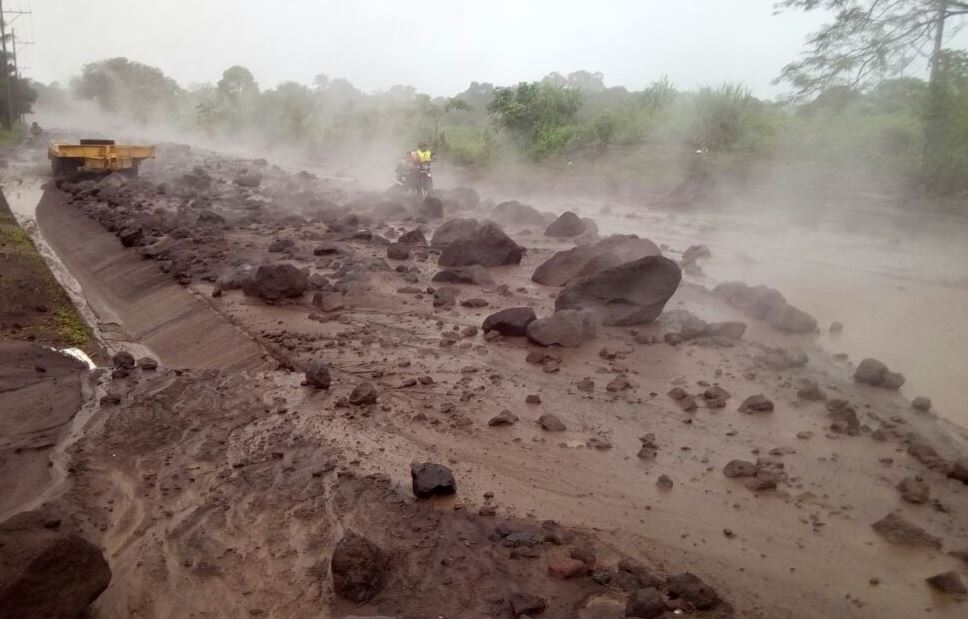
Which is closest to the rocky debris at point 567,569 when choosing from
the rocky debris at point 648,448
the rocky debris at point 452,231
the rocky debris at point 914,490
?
the rocky debris at point 648,448

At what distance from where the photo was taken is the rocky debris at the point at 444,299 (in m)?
10.4

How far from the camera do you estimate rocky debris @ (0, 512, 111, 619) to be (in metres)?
3.77

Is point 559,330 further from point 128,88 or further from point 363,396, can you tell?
point 128,88

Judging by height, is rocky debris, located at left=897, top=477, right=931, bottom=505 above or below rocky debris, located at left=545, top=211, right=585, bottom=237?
below

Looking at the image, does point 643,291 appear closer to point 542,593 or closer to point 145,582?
point 542,593

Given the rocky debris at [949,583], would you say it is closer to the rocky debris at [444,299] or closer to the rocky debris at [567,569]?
the rocky debris at [567,569]

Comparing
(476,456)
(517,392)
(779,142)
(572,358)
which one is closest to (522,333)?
(572,358)

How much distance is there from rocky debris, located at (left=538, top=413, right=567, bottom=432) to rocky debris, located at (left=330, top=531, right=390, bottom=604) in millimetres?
2506

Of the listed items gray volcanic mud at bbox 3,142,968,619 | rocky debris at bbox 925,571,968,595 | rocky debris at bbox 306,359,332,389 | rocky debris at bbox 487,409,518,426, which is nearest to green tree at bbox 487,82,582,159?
gray volcanic mud at bbox 3,142,968,619

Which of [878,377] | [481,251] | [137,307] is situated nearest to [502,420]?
[878,377]

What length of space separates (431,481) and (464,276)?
254 inches

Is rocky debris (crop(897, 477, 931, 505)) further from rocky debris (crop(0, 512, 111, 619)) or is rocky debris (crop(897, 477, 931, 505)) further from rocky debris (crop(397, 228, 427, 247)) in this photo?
rocky debris (crop(397, 228, 427, 247))

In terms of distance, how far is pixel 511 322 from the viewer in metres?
8.95

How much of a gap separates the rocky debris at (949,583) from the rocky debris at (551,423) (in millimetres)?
2918
